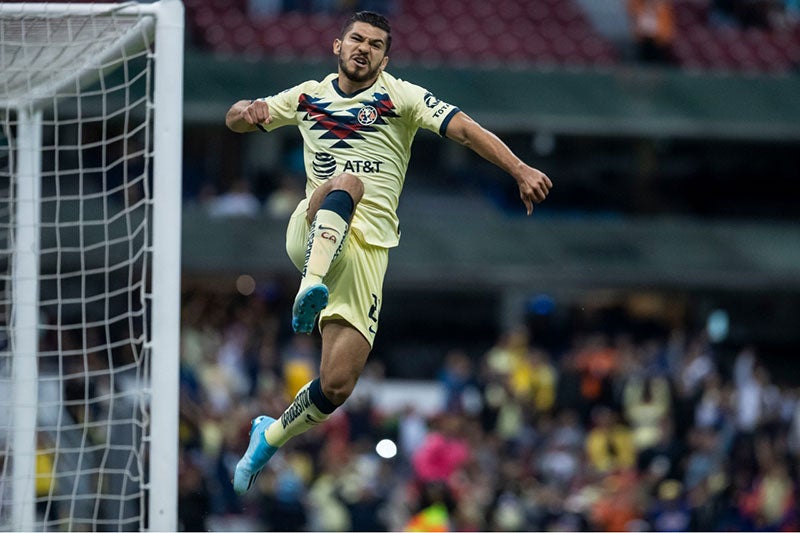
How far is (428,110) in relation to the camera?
6805 mm

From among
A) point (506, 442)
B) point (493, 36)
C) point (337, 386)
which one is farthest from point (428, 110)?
point (493, 36)

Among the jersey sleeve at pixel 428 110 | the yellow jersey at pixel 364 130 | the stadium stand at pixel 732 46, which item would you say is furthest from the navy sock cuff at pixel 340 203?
the stadium stand at pixel 732 46

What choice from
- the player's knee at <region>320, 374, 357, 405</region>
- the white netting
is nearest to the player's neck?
the white netting

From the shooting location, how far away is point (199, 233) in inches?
704

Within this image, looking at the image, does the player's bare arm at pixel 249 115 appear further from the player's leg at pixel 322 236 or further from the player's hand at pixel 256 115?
the player's leg at pixel 322 236

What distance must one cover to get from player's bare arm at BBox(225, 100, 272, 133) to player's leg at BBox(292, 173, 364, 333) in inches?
17.8

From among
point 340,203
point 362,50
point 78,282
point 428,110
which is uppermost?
point 362,50

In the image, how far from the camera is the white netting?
295 inches

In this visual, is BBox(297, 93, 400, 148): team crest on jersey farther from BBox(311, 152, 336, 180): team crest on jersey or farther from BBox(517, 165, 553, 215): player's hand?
BBox(517, 165, 553, 215): player's hand

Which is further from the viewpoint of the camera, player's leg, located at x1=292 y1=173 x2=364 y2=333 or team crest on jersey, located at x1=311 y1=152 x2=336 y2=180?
team crest on jersey, located at x1=311 y1=152 x2=336 y2=180

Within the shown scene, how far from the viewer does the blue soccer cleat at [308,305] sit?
6328 mm

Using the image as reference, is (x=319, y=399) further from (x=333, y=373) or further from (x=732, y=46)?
(x=732, y=46)

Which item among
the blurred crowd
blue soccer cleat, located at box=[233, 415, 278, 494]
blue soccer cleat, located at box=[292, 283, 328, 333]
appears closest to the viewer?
blue soccer cleat, located at box=[292, 283, 328, 333]

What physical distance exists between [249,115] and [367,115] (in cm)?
57
